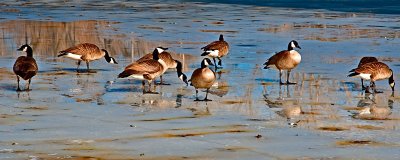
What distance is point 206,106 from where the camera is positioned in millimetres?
13289

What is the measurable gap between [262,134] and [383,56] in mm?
10818

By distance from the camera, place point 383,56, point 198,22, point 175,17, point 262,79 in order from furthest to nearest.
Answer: point 175,17 → point 198,22 → point 383,56 → point 262,79

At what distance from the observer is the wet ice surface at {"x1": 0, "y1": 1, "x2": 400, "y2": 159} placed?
990 centimetres

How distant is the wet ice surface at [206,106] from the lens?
32.5 ft

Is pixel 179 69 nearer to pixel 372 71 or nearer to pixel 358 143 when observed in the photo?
pixel 372 71

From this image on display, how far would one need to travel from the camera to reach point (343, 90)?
15.1m

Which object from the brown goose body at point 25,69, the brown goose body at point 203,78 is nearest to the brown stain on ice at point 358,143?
the brown goose body at point 203,78

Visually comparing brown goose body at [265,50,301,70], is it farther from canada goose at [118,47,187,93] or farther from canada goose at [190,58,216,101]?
canada goose at [190,58,216,101]

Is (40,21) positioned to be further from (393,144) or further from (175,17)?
(393,144)

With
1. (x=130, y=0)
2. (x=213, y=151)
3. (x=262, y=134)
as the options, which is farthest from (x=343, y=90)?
(x=130, y=0)

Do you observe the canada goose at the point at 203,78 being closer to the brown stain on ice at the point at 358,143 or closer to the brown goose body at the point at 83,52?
the brown stain on ice at the point at 358,143

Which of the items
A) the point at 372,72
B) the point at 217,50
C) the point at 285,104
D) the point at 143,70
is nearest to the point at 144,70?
the point at 143,70

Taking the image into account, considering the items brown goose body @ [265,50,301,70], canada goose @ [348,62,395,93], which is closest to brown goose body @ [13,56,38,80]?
brown goose body @ [265,50,301,70]

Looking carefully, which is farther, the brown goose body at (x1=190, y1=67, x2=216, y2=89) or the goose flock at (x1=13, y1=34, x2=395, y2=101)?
the goose flock at (x1=13, y1=34, x2=395, y2=101)
